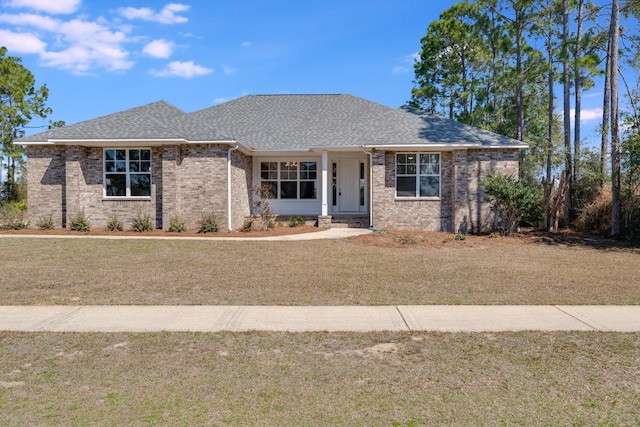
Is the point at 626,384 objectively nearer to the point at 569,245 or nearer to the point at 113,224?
the point at 569,245

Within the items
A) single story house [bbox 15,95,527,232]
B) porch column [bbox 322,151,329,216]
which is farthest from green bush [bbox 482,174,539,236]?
porch column [bbox 322,151,329,216]

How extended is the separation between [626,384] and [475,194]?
14.4 meters

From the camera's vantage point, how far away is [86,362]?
14.6ft

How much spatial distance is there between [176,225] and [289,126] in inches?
316

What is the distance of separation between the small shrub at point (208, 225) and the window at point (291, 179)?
169 inches

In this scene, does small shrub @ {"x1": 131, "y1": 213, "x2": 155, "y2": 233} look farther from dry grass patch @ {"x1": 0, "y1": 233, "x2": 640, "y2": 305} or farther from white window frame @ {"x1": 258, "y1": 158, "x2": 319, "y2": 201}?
white window frame @ {"x1": 258, "y1": 158, "x2": 319, "y2": 201}

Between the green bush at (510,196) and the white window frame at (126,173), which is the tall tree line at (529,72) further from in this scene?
the white window frame at (126,173)

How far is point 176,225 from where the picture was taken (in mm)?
16781

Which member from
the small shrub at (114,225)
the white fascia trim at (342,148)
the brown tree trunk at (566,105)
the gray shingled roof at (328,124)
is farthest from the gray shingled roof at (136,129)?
the brown tree trunk at (566,105)

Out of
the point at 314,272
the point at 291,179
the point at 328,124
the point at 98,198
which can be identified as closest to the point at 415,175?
the point at 328,124

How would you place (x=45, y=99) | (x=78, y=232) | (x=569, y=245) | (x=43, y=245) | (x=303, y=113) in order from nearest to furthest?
1. (x=43, y=245)
2. (x=569, y=245)
3. (x=78, y=232)
4. (x=303, y=113)
5. (x=45, y=99)

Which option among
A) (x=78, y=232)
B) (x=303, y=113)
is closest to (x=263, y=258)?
(x=78, y=232)

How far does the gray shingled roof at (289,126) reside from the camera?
1723 centimetres

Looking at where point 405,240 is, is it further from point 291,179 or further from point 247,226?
point 291,179
